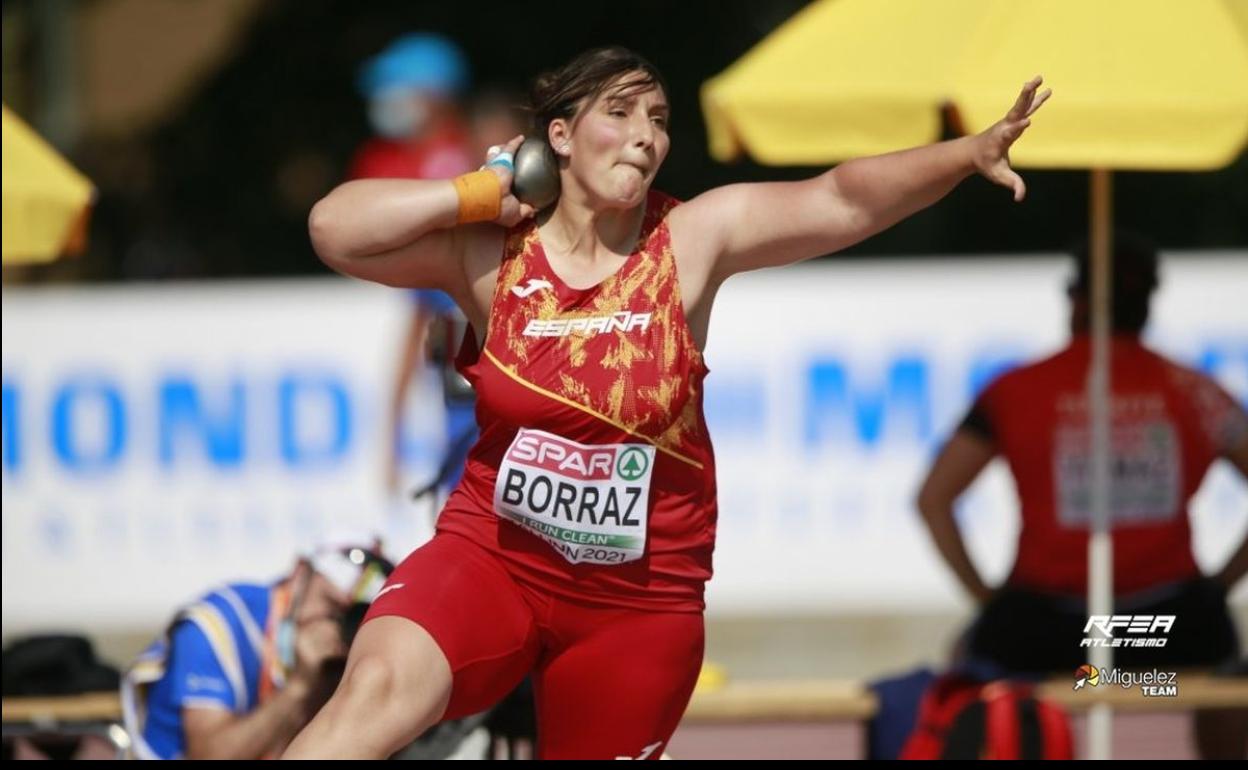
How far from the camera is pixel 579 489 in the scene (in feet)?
13.8

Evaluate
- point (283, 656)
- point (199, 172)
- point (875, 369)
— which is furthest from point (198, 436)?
point (199, 172)

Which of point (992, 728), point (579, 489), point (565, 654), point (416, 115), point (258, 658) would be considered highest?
point (416, 115)

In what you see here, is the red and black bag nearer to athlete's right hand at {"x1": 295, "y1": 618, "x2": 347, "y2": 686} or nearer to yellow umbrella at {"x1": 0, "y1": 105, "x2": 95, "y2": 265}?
athlete's right hand at {"x1": 295, "y1": 618, "x2": 347, "y2": 686}

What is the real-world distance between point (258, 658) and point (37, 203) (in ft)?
5.66

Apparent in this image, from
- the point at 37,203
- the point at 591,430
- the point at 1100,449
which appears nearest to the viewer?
the point at 591,430

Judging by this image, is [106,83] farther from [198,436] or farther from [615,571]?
[615,571]

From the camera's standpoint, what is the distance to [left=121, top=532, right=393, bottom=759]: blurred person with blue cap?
5.20 meters

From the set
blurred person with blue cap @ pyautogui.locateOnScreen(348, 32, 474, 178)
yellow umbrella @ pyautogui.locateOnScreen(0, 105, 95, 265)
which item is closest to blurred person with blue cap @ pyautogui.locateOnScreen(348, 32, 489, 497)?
blurred person with blue cap @ pyautogui.locateOnScreen(348, 32, 474, 178)

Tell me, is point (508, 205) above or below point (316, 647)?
above

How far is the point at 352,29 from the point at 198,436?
255 inches

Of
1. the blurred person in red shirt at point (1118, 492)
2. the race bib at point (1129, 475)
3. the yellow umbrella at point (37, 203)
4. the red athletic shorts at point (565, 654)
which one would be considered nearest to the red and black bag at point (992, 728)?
the blurred person in red shirt at point (1118, 492)

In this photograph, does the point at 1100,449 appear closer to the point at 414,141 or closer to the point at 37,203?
the point at 37,203

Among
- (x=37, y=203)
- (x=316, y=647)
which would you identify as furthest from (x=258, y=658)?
(x=37, y=203)

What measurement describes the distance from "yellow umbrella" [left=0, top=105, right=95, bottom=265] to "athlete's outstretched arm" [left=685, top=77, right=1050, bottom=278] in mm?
2644
